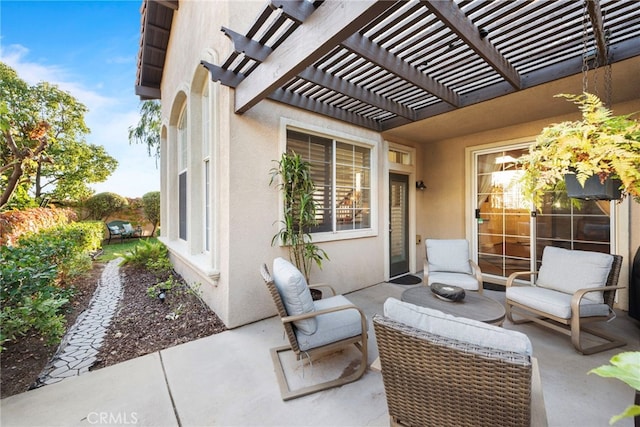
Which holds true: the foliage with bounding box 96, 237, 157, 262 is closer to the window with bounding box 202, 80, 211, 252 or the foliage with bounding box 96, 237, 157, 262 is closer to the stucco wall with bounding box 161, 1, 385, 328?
the window with bounding box 202, 80, 211, 252

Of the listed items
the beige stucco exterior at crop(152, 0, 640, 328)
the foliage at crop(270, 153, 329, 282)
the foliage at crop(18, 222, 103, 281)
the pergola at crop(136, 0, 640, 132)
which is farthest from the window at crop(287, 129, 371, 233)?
the foliage at crop(18, 222, 103, 281)

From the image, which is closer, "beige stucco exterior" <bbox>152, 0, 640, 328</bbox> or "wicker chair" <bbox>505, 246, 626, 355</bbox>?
"wicker chair" <bbox>505, 246, 626, 355</bbox>

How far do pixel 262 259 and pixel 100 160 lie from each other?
36.1ft

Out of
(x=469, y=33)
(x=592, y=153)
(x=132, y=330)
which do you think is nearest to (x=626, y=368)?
(x=592, y=153)

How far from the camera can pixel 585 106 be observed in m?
1.61

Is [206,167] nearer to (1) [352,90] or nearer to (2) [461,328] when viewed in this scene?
(1) [352,90]

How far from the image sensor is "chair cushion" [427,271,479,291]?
Result: 3.61 meters

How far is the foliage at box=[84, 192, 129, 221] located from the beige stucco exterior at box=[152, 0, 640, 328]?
6787 millimetres

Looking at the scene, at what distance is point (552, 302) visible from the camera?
2.80 metres

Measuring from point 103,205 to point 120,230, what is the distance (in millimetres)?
1383

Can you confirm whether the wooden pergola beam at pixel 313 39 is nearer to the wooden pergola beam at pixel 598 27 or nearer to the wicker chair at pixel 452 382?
the wooden pergola beam at pixel 598 27

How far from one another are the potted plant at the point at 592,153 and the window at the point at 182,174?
5.67m

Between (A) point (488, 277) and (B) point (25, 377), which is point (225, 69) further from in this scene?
(A) point (488, 277)

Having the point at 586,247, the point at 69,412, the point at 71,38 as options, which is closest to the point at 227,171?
the point at 69,412
